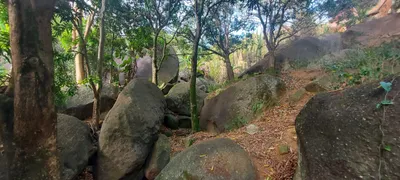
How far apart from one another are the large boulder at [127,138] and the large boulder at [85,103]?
8.02 ft

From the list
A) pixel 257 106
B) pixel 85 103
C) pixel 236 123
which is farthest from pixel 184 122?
pixel 85 103

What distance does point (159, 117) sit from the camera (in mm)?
5449

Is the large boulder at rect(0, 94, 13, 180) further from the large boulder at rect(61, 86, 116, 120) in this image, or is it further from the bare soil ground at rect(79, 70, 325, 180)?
the large boulder at rect(61, 86, 116, 120)

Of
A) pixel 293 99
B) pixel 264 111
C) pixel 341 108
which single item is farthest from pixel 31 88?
pixel 293 99

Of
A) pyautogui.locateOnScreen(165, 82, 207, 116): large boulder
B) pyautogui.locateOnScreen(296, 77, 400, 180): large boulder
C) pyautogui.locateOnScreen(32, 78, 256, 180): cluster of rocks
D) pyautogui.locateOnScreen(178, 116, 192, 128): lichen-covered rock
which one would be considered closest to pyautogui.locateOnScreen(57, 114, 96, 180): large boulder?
pyautogui.locateOnScreen(32, 78, 256, 180): cluster of rocks

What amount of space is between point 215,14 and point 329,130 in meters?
6.80

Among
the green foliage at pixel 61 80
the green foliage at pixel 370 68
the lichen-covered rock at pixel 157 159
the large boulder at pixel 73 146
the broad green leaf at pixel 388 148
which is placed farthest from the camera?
the green foliage at pixel 61 80

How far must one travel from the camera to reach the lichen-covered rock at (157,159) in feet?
14.6

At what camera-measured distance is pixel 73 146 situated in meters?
4.21

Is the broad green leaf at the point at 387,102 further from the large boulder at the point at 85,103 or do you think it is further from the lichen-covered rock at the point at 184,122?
the large boulder at the point at 85,103

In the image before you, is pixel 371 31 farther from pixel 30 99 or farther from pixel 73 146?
pixel 30 99

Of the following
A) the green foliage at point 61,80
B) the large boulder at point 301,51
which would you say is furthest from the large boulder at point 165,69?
the green foliage at point 61,80

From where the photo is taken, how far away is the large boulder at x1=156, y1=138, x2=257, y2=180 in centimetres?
290

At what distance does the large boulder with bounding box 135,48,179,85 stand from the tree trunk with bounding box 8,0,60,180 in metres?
6.47
